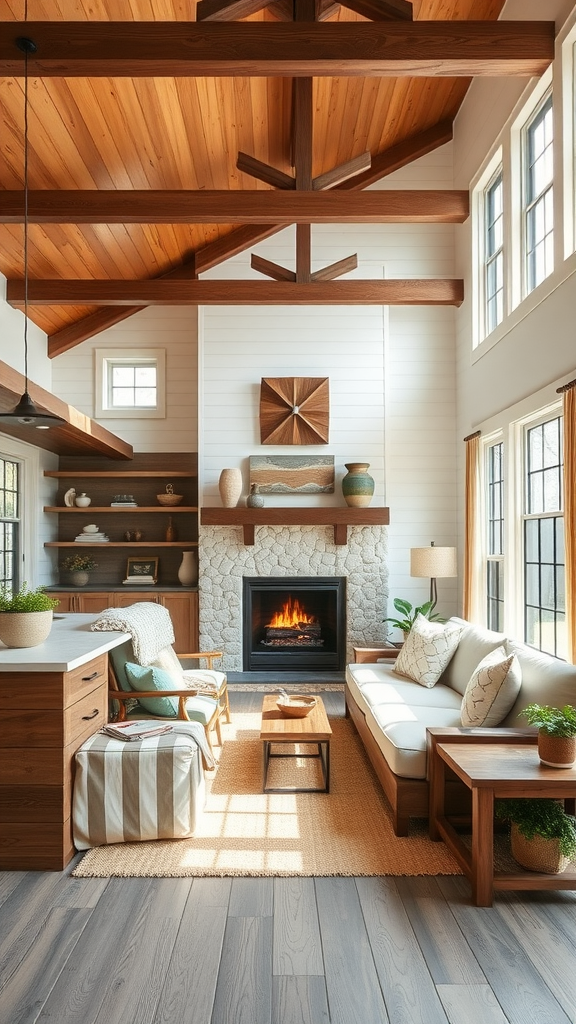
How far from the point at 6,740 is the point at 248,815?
1294 mm

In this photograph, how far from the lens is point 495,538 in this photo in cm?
612

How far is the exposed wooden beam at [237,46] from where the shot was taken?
372 cm

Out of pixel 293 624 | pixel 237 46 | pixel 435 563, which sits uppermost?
pixel 237 46

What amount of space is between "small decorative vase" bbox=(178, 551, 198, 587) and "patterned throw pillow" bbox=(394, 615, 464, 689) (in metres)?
3.13

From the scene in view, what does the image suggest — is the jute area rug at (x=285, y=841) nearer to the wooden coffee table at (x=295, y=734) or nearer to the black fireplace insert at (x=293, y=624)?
the wooden coffee table at (x=295, y=734)

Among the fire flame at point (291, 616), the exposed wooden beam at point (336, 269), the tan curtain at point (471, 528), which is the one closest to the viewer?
the tan curtain at point (471, 528)

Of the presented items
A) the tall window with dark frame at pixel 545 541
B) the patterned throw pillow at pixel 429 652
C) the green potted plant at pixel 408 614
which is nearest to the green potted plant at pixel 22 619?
the patterned throw pillow at pixel 429 652

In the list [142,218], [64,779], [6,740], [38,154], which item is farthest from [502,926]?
[38,154]

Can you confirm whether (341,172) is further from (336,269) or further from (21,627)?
(21,627)

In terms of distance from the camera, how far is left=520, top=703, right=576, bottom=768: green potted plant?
287cm

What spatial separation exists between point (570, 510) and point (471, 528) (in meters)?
2.41

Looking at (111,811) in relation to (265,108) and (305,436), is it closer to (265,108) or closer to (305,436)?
(305,436)

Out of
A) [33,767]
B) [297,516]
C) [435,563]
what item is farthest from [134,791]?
[297,516]

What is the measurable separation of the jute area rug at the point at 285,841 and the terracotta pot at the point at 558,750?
2.14ft
